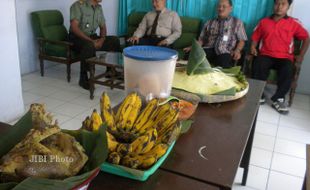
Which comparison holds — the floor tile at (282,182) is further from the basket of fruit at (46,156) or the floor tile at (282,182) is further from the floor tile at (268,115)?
the basket of fruit at (46,156)

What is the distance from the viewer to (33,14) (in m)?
4.09

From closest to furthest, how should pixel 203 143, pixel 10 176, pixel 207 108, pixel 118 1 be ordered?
pixel 10 176 → pixel 203 143 → pixel 207 108 → pixel 118 1

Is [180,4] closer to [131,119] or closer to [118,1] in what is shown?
[118,1]

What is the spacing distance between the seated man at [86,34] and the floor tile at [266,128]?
2062 millimetres

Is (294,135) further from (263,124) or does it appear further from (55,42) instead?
(55,42)

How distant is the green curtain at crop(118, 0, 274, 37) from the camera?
13.1 feet

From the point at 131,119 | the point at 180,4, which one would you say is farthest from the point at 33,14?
the point at 131,119

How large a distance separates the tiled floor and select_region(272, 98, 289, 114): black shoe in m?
0.06

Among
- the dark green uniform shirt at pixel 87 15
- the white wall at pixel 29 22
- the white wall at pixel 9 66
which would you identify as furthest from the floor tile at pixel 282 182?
the white wall at pixel 29 22

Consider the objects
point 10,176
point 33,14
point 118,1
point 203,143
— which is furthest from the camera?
point 118,1

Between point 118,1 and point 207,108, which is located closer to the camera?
point 207,108

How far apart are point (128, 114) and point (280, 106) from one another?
117 inches

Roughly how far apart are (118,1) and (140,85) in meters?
3.80

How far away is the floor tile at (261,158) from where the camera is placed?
2492 mm
